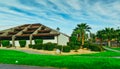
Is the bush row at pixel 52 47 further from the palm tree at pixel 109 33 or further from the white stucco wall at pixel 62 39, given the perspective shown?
the palm tree at pixel 109 33

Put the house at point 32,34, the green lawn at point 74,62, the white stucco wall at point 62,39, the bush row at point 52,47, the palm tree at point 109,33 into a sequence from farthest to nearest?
1. the palm tree at point 109,33
2. the white stucco wall at point 62,39
3. the house at point 32,34
4. the bush row at point 52,47
5. the green lawn at point 74,62

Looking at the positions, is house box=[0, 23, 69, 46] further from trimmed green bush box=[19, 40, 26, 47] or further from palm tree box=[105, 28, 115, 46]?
palm tree box=[105, 28, 115, 46]

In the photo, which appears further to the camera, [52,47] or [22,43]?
[22,43]

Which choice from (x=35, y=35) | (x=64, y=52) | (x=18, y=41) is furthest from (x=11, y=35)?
(x=64, y=52)

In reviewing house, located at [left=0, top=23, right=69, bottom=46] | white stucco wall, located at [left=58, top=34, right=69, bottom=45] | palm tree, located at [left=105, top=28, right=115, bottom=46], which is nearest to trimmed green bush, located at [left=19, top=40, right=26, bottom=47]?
house, located at [left=0, top=23, right=69, bottom=46]

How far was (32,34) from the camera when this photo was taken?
6034cm

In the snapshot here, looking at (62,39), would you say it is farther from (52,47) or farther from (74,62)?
(74,62)

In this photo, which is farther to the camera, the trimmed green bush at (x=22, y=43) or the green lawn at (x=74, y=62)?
the trimmed green bush at (x=22, y=43)

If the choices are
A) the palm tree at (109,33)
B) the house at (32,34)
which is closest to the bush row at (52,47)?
the house at (32,34)

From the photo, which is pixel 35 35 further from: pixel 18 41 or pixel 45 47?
pixel 45 47

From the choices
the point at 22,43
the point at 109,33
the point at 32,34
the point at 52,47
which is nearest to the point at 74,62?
the point at 52,47

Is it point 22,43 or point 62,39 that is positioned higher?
point 62,39

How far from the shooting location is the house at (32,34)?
2351 inches

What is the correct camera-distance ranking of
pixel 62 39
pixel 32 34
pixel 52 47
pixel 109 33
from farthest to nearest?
pixel 109 33 < pixel 62 39 < pixel 32 34 < pixel 52 47
